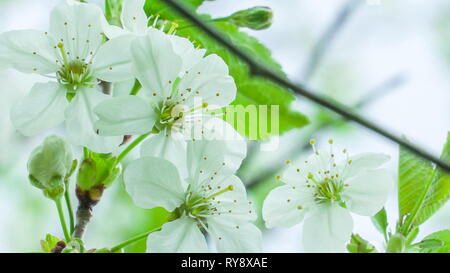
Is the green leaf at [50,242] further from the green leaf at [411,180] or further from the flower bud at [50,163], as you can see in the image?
the green leaf at [411,180]

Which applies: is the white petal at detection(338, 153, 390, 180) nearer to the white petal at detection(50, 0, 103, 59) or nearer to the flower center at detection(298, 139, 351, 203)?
the flower center at detection(298, 139, 351, 203)

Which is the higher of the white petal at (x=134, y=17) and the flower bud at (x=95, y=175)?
the white petal at (x=134, y=17)

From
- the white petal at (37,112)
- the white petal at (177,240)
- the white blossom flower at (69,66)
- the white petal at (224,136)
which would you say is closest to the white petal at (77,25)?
the white blossom flower at (69,66)

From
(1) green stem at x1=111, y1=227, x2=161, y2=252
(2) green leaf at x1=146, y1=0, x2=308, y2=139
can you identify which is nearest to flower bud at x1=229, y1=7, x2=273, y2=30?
(2) green leaf at x1=146, y1=0, x2=308, y2=139

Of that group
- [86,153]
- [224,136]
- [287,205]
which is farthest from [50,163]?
[287,205]

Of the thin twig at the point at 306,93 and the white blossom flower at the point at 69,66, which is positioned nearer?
the thin twig at the point at 306,93
